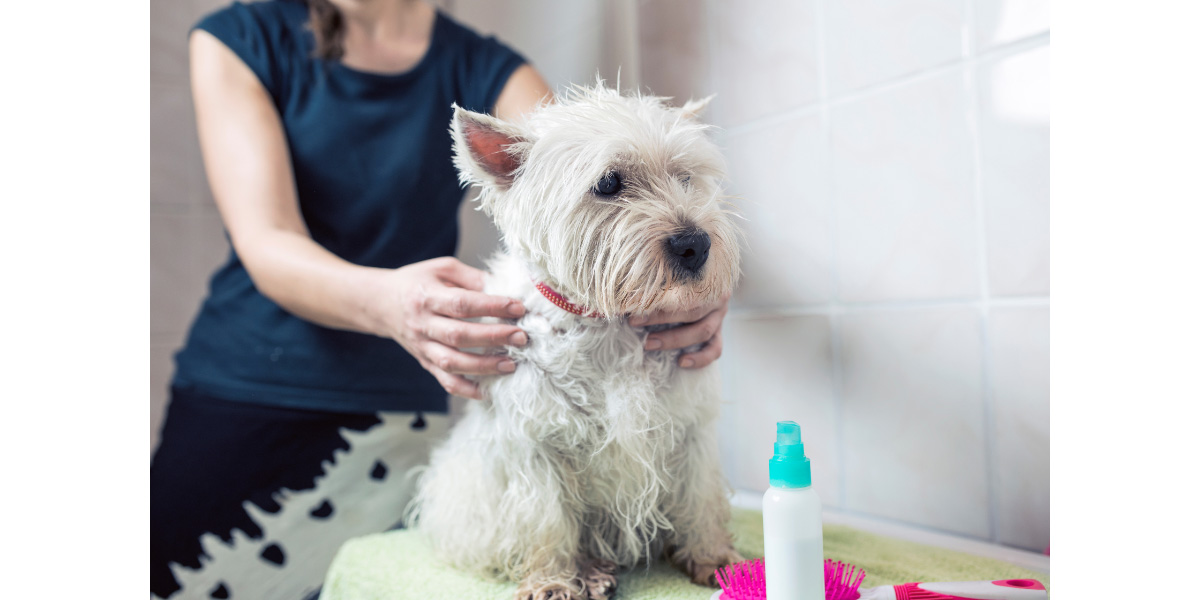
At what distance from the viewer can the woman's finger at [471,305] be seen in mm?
704

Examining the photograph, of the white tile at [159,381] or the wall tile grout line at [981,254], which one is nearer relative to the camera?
the wall tile grout line at [981,254]

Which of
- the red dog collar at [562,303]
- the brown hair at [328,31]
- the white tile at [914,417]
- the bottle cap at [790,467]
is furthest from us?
the brown hair at [328,31]

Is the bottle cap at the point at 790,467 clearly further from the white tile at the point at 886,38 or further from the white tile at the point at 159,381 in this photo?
the white tile at the point at 159,381

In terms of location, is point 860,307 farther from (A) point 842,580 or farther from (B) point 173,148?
(B) point 173,148

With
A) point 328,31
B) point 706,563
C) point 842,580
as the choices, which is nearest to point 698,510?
point 706,563

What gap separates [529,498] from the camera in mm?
742

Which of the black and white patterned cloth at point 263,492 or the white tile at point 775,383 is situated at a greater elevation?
the white tile at point 775,383

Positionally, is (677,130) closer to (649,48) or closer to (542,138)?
(542,138)

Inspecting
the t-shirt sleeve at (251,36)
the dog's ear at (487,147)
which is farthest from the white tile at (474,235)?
the t-shirt sleeve at (251,36)

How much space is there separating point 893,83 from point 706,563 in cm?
64

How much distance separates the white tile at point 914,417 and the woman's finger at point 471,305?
1.46ft

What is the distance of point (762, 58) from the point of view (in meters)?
0.83

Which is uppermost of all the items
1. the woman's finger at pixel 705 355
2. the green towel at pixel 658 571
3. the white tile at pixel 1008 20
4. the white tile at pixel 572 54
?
the white tile at pixel 572 54

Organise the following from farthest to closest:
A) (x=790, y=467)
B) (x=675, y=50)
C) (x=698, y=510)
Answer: (x=675, y=50), (x=698, y=510), (x=790, y=467)
